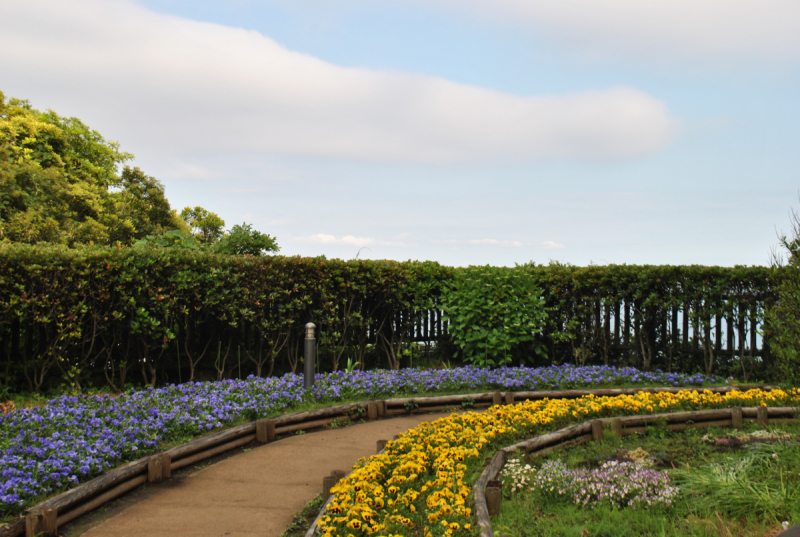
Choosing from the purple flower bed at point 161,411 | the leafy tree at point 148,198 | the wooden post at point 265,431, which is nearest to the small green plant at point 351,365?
the purple flower bed at point 161,411

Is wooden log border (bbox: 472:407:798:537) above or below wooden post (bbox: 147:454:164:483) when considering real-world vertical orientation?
above

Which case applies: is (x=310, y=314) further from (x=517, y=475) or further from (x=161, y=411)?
(x=517, y=475)

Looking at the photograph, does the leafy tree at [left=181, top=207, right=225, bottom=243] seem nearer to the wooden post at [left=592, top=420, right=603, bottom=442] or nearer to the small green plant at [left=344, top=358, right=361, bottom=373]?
the small green plant at [left=344, top=358, right=361, bottom=373]

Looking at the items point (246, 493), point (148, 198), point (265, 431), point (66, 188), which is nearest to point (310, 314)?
point (265, 431)

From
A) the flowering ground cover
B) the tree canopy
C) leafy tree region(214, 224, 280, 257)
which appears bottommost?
the flowering ground cover

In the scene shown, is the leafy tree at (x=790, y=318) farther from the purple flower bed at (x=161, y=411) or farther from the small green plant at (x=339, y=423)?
the small green plant at (x=339, y=423)

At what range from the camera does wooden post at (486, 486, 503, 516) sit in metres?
3.65

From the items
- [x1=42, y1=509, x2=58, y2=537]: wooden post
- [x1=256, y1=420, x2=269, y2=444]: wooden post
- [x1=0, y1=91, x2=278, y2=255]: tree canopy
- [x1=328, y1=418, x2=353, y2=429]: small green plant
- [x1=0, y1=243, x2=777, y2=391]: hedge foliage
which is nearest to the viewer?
[x1=42, y1=509, x2=58, y2=537]: wooden post

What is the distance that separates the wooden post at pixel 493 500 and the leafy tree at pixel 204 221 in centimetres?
2628

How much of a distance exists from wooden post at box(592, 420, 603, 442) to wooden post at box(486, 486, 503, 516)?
243cm

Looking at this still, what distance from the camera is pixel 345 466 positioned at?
5.32m

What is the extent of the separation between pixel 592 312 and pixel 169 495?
831 cm

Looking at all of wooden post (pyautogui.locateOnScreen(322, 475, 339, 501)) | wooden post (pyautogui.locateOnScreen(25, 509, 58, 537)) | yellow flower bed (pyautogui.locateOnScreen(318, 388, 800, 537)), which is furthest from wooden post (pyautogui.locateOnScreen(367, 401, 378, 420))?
wooden post (pyautogui.locateOnScreen(25, 509, 58, 537))

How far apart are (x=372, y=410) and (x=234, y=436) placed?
1957 mm
